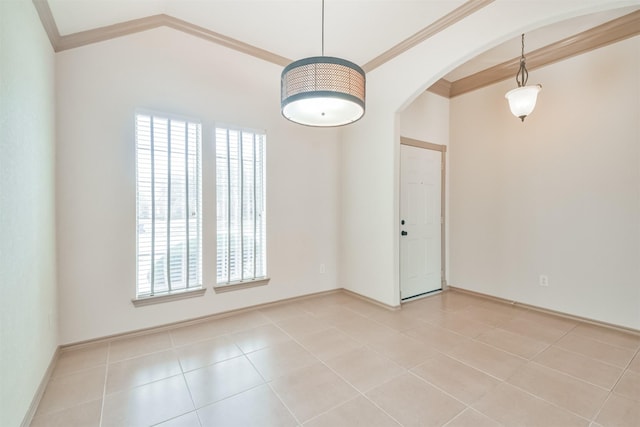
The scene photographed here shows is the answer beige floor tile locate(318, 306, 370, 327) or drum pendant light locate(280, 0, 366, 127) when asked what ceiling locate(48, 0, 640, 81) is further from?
beige floor tile locate(318, 306, 370, 327)

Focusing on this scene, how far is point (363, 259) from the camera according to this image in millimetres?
3969

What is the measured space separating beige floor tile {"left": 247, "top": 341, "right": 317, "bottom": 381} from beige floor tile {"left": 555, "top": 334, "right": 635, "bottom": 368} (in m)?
2.35

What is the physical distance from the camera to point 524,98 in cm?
288

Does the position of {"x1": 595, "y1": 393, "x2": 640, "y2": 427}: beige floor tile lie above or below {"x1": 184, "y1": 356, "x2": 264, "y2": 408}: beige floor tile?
above

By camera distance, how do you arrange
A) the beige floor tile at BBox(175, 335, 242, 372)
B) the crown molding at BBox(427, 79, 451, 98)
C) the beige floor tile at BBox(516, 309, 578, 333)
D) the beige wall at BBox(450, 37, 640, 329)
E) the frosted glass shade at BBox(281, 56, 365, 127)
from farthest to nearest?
1. the crown molding at BBox(427, 79, 451, 98)
2. the beige floor tile at BBox(516, 309, 578, 333)
3. the beige wall at BBox(450, 37, 640, 329)
4. the beige floor tile at BBox(175, 335, 242, 372)
5. the frosted glass shade at BBox(281, 56, 365, 127)

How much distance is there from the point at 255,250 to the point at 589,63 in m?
4.29

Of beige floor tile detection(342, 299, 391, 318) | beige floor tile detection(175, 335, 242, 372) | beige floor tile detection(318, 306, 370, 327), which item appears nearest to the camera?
beige floor tile detection(175, 335, 242, 372)

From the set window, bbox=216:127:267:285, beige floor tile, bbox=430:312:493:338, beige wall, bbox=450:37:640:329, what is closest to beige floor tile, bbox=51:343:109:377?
window, bbox=216:127:267:285

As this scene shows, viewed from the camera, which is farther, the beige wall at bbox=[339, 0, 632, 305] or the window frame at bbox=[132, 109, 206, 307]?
the window frame at bbox=[132, 109, 206, 307]

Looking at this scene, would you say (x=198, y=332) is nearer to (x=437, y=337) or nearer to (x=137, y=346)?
(x=137, y=346)

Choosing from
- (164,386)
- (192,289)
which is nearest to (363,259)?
(192,289)

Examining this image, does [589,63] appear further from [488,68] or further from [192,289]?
[192,289]

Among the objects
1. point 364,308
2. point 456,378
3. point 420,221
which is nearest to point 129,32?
point 364,308

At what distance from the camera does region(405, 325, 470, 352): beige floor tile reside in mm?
2623
